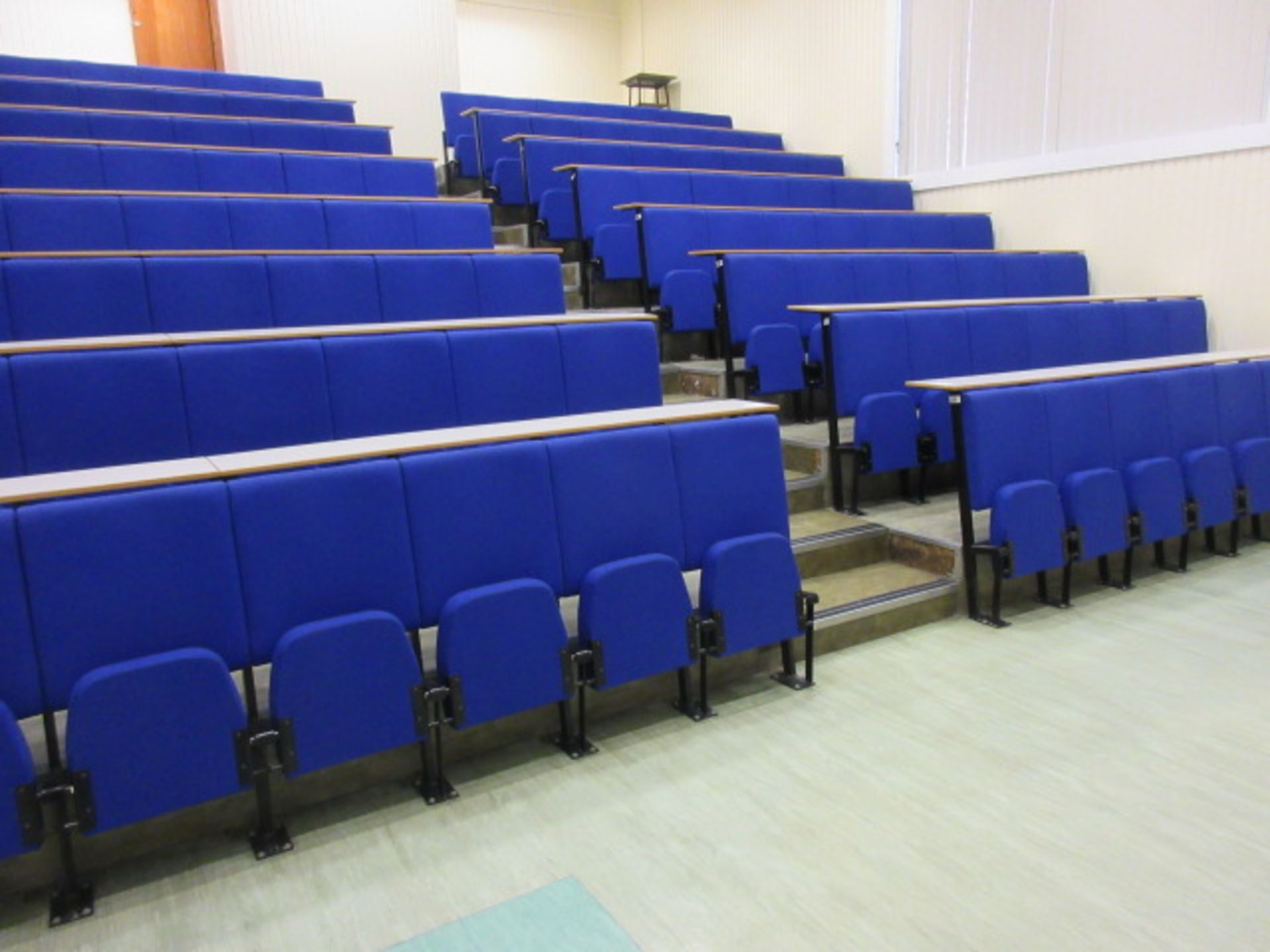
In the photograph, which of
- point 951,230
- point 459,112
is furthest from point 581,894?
point 459,112

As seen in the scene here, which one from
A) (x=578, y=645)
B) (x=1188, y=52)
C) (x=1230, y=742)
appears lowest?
(x=1230, y=742)

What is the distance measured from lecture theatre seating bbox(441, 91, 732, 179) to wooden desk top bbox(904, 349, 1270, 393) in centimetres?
197

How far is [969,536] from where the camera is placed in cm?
146

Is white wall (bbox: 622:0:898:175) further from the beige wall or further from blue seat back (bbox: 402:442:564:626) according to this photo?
blue seat back (bbox: 402:442:564:626)

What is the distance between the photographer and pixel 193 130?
238cm

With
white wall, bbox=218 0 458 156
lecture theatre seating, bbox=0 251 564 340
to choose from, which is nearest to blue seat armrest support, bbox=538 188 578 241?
lecture theatre seating, bbox=0 251 564 340

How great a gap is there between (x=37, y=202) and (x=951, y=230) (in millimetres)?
2297

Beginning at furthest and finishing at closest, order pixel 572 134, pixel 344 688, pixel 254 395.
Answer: pixel 572 134
pixel 254 395
pixel 344 688

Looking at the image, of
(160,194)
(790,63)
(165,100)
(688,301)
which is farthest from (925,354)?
(790,63)

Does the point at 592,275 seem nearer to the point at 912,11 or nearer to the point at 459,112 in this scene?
the point at 459,112

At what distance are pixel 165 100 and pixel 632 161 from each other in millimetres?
1347

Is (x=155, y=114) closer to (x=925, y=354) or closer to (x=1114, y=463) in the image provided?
(x=925, y=354)

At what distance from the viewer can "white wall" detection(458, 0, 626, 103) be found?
4.43 meters

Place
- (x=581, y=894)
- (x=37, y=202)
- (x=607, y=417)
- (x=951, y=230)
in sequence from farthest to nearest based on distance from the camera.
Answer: (x=951, y=230) < (x=37, y=202) < (x=607, y=417) < (x=581, y=894)
